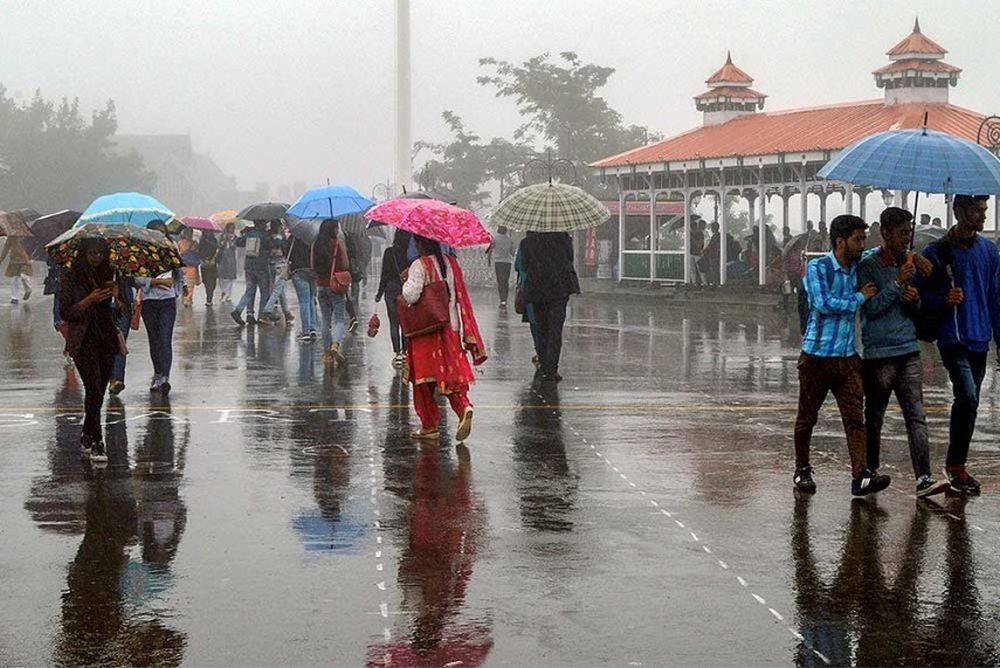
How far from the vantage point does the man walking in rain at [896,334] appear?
29.0ft

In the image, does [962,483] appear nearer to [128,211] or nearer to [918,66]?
[128,211]

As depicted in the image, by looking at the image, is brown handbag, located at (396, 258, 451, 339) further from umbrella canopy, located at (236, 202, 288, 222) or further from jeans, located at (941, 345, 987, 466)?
umbrella canopy, located at (236, 202, 288, 222)

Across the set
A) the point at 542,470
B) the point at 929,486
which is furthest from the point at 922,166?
the point at 542,470

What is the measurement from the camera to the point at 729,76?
39656 millimetres

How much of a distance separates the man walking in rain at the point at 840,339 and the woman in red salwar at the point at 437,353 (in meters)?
2.73

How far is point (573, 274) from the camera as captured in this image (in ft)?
50.7

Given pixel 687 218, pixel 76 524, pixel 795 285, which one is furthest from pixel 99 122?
pixel 76 524

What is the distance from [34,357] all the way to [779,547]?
12630mm

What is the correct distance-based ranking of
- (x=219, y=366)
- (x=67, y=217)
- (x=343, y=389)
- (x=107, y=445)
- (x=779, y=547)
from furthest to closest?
(x=67, y=217) → (x=219, y=366) → (x=343, y=389) → (x=107, y=445) → (x=779, y=547)

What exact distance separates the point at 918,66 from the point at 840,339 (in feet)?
82.7

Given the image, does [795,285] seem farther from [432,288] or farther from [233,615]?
[233,615]

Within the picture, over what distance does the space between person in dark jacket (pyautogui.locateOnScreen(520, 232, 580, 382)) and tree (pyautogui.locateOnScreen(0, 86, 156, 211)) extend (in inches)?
2430

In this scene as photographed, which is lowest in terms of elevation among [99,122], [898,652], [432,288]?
[898,652]

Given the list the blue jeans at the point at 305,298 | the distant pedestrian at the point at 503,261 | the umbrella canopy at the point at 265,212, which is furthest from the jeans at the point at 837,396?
the distant pedestrian at the point at 503,261
